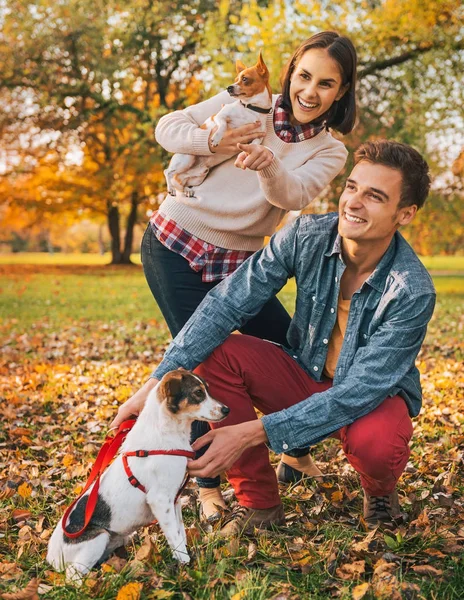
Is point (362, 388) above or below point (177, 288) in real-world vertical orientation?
below

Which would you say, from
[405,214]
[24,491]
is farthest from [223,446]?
[24,491]

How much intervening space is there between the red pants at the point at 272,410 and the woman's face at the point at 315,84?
1.24 metres

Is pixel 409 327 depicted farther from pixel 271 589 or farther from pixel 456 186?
pixel 456 186

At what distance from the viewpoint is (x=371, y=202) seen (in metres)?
3.20

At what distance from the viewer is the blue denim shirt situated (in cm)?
301

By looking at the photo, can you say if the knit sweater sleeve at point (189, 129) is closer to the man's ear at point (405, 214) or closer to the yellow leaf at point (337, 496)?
the man's ear at point (405, 214)

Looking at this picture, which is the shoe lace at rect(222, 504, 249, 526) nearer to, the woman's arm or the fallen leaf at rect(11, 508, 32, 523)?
the fallen leaf at rect(11, 508, 32, 523)

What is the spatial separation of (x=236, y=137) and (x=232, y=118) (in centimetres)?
11

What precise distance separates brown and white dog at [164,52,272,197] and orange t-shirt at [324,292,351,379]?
997 mm

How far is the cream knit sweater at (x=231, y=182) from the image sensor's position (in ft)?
11.7

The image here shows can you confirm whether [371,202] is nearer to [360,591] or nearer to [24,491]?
[360,591]

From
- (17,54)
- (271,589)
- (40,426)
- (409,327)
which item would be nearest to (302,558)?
(271,589)

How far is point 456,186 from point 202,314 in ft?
52.9

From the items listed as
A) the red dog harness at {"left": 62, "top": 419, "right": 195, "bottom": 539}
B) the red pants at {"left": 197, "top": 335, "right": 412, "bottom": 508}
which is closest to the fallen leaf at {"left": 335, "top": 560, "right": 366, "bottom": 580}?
the red pants at {"left": 197, "top": 335, "right": 412, "bottom": 508}
